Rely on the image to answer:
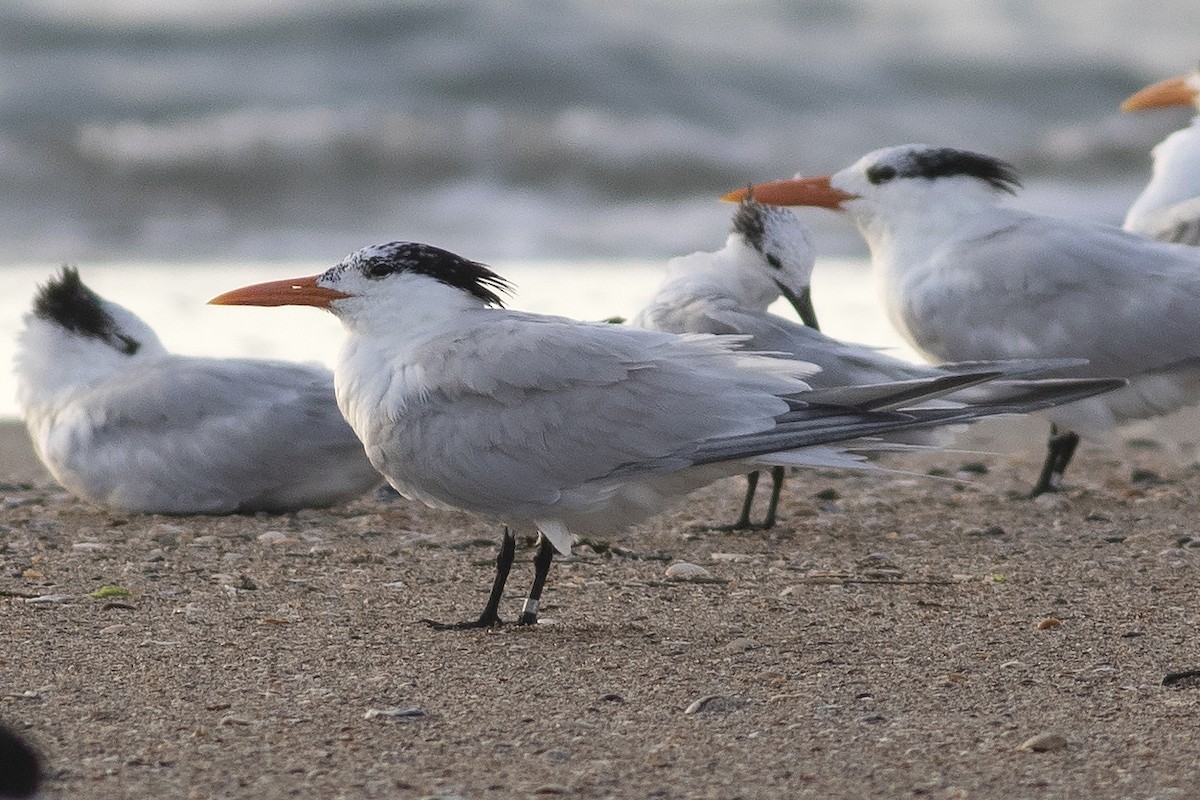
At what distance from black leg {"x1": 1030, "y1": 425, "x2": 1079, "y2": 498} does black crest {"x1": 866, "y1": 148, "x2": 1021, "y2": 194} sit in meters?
0.90

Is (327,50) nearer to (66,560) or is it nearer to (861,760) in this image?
(66,560)

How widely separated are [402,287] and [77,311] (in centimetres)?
240

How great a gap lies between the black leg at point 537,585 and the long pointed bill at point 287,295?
80 cm

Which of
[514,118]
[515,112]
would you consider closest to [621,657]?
[514,118]

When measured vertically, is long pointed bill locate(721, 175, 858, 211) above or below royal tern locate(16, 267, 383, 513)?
above

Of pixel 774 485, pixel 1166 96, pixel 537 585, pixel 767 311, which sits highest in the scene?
pixel 1166 96

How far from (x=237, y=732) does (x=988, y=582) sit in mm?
2284

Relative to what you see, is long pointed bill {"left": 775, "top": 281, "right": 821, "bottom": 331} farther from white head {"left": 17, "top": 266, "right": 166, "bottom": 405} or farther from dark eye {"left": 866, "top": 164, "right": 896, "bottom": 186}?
white head {"left": 17, "top": 266, "right": 166, "bottom": 405}

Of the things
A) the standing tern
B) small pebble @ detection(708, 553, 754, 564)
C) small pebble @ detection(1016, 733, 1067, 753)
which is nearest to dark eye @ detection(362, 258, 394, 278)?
the standing tern

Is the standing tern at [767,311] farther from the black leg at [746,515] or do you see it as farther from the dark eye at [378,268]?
the dark eye at [378,268]

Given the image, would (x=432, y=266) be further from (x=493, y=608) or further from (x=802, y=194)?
(x=802, y=194)

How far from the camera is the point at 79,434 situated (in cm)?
586

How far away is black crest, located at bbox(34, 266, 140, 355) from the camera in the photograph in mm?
6223

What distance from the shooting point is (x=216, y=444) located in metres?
5.79
